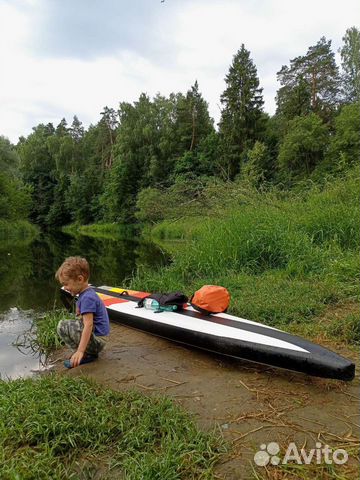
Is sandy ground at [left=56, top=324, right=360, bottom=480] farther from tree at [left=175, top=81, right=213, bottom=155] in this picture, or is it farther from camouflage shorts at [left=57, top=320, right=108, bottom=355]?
tree at [left=175, top=81, right=213, bottom=155]

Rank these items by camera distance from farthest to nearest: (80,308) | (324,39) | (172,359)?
(324,39)
(172,359)
(80,308)

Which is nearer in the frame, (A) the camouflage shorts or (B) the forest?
(A) the camouflage shorts

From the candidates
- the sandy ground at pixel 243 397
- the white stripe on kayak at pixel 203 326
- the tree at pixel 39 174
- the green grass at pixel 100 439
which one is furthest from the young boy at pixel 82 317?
the tree at pixel 39 174

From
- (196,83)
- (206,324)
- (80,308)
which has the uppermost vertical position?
(196,83)

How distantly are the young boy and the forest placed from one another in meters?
21.1

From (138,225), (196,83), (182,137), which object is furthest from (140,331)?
(196,83)

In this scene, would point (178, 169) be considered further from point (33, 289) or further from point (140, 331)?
point (140, 331)

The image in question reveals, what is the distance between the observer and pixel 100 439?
86.6 inches

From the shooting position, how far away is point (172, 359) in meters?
3.62

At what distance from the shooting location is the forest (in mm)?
29734

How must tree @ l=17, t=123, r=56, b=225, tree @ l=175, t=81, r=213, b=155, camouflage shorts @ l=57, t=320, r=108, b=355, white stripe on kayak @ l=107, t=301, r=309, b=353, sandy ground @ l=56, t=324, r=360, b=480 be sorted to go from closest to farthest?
sandy ground @ l=56, t=324, r=360, b=480, white stripe on kayak @ l=107, t=301, r=309, b=353, camouflage shorts @ l=57, t=320, r=108, b=355, tree @ l=175, t=81, r=213, b=155, tree @ l=17, t=123, r=56, b=225

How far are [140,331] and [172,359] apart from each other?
956 mm

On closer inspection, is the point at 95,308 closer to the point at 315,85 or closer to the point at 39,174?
the point at 315,85

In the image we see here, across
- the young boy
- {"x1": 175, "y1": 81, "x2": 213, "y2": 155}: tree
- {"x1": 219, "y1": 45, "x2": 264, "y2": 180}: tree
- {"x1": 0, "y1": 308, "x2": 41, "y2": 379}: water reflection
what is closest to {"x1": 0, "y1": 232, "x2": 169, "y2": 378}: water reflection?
{"x1": 0, "y1": 308, "x2": 41, "y2": 379}: water reflection
